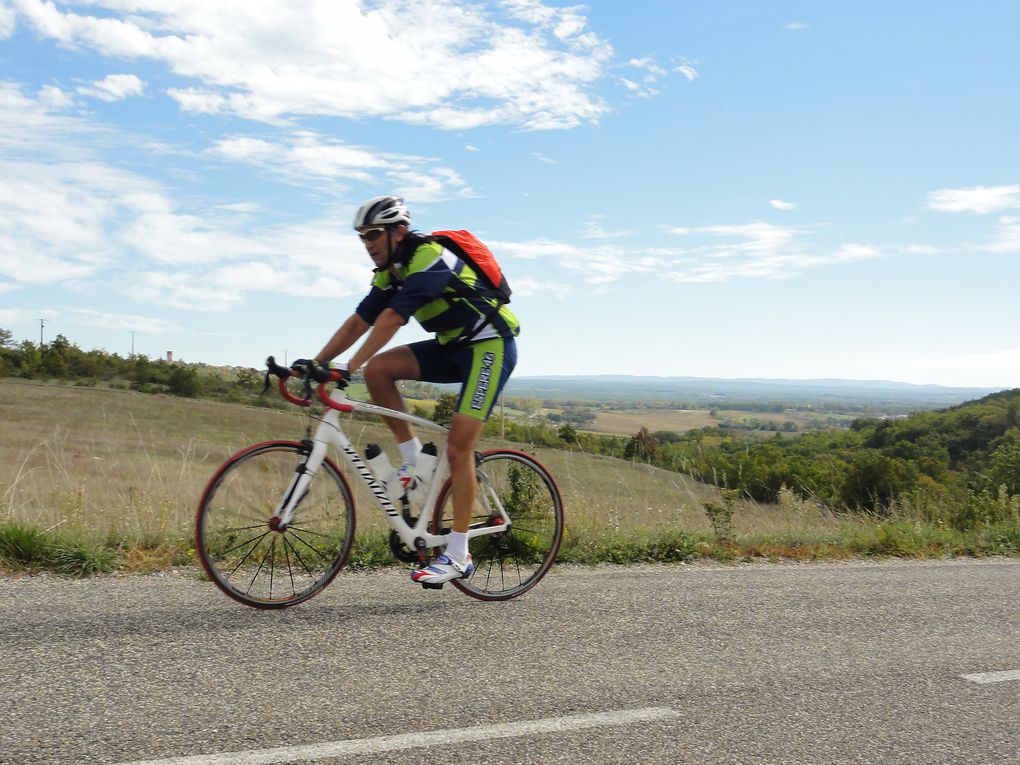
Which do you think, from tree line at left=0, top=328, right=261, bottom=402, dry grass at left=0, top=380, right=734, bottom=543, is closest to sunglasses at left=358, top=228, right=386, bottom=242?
dry grass at left=0, top=380, right=734, bottom=543

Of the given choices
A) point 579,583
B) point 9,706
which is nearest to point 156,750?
point 9,706

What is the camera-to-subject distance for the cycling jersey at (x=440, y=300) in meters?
4.42

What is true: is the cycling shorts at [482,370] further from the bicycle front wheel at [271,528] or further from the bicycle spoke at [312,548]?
the bicycle spoke at [312,548]

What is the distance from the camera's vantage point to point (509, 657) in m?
3.89

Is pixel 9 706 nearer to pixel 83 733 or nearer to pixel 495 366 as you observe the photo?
pixel 83 733

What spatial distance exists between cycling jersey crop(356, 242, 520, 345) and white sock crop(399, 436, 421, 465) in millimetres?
622

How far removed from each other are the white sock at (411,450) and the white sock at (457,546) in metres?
0.49

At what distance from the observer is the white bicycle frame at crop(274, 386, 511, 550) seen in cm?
470

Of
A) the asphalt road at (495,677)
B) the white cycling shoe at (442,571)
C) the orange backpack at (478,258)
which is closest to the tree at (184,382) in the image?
the asphalt road at (495,677)

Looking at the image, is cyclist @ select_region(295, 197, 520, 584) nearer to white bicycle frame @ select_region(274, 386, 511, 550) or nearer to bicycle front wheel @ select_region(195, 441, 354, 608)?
white bicycle frame @ select_region(274, 386, 511, 550)

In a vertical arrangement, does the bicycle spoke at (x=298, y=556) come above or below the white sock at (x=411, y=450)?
below

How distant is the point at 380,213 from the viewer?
14.8 ft

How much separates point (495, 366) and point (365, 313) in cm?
83

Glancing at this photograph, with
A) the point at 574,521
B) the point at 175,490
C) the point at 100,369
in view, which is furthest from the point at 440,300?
the point at 100,369
